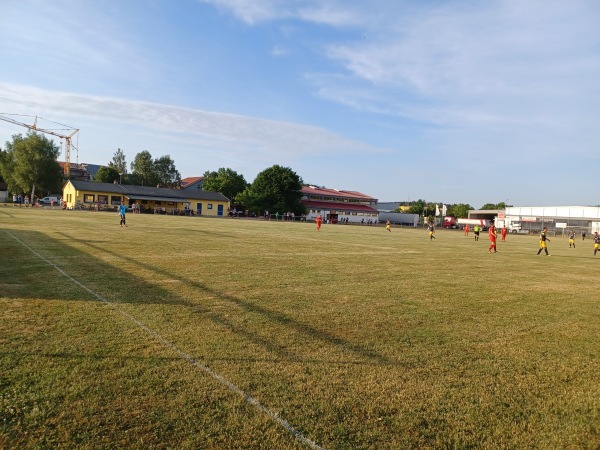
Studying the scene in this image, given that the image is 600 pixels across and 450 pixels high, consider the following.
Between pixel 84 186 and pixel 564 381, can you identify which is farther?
pixel 84 186

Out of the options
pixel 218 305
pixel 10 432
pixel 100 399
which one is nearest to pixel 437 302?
pixel 218 305

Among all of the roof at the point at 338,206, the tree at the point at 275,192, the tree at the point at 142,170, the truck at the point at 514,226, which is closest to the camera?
the truck at the point at 514,226

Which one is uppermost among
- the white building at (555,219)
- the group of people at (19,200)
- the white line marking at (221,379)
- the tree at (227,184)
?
the tree at (227,184)

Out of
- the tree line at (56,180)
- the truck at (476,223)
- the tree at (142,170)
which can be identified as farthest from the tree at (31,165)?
the truck at (476,223)

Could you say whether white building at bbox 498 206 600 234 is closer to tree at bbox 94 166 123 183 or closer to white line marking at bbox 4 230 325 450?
white line marking at bbox 4 230 325 450

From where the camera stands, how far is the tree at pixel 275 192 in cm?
8100

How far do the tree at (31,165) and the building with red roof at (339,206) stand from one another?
159 ft

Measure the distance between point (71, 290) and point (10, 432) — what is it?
19.2 ft

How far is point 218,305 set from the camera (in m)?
8.52

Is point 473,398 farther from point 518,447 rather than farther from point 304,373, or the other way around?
point 304,373

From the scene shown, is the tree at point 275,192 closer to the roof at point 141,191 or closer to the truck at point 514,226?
the roof at point 141,191

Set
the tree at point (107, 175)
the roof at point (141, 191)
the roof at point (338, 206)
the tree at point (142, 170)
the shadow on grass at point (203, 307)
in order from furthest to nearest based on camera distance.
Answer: the tree at point (142, 170)
the tree at point (107, 175)
the roof at point (338, 206)
the roof at point (141, 191)
the shadow on grass at point (203, 307)

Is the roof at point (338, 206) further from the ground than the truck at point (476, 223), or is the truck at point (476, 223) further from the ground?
the roof at point (338, 206)

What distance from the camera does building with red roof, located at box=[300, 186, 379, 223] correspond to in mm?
92875
